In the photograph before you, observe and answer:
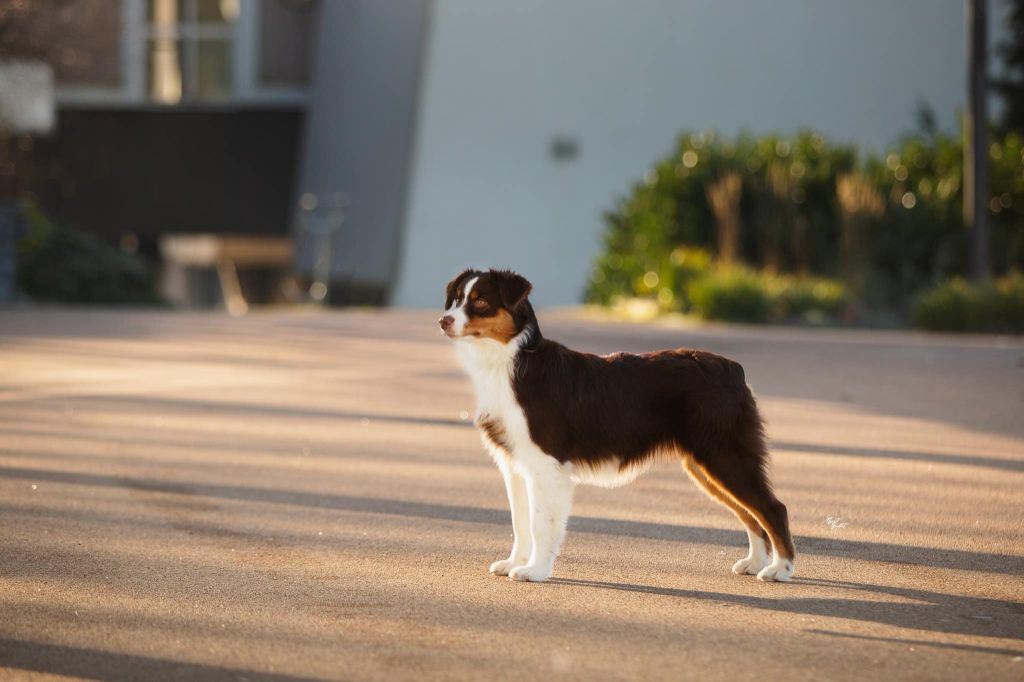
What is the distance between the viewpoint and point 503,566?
266 inches

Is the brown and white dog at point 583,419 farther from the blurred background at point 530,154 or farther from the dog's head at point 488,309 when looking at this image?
the blurred background at point 530,154

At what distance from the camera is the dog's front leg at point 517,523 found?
6758 mm

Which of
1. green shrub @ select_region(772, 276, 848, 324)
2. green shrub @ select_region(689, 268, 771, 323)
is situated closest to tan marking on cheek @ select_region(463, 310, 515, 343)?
green shrub @ select_region(689, 268, 771, 323)

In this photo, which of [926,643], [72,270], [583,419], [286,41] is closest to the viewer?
[926,643]

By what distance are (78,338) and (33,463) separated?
9.78 m

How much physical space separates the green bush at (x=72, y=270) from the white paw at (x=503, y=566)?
72.4ft

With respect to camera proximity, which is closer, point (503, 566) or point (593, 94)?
point (503, 566)

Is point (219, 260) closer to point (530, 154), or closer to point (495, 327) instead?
point (530, 154)

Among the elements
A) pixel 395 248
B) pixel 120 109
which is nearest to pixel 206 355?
pixel 395 248

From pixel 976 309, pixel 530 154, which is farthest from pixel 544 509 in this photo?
pixel 530 154

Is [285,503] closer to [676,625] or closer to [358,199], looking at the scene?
[676,625]

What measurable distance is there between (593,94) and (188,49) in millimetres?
10521

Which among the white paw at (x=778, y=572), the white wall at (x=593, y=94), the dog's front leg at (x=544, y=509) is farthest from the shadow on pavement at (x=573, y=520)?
the white wall at (x=593, y=94)

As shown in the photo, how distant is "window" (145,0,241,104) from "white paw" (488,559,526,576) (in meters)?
31.5
